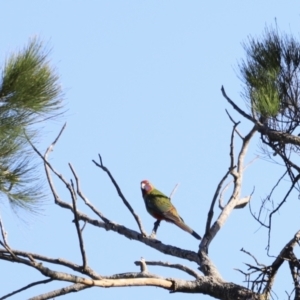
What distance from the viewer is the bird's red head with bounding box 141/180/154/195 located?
5.64 m

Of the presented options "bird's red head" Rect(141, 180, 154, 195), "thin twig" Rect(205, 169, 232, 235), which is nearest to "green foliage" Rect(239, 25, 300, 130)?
"thin twig" Rect(205, 169, 232, 235)

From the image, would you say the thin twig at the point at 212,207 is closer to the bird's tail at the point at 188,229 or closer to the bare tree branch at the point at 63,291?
the bare tree branch at the point at 63,291

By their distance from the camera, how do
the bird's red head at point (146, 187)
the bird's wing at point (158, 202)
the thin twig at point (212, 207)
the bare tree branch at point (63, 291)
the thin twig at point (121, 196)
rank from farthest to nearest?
1. the bird's red head at point (146, 187)
2. the bird's wing at point (158, 202)
3. the thin twig at point (212, 207)
4. the thin twig at point (121, 196)
5. the bare tree branch at point (63, 291)

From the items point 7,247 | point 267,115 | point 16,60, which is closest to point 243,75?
point 267,115

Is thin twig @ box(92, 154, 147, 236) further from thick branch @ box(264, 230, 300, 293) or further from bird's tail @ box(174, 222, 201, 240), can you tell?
bird's tail @ box(174, 222, 201, 240)

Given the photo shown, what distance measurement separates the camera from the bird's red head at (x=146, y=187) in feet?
18.5

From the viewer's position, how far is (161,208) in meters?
4.96

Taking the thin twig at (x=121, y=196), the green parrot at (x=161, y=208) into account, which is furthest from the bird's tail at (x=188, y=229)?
the thin twig at (x=121, y=196)

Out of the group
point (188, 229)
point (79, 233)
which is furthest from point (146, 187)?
point (79, 233)

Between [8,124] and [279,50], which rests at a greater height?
[279,50]

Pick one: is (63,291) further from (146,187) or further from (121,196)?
(146,187)

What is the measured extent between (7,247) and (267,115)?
1327mm

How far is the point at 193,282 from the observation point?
102 inches

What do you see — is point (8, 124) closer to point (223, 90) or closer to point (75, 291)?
point (223, 90)
